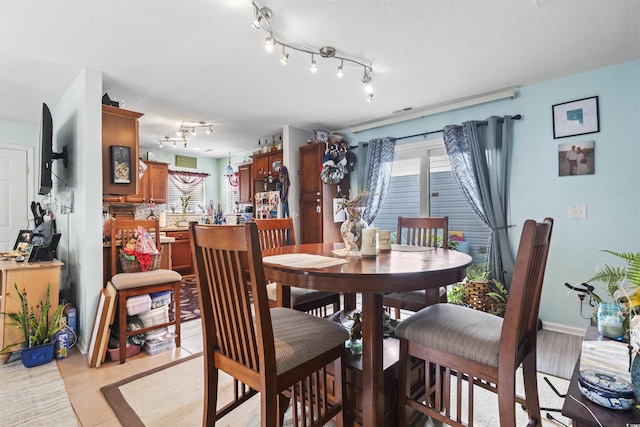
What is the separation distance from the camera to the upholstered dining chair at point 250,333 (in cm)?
108

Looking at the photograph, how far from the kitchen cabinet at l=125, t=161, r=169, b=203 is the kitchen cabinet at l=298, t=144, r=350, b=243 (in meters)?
2.70

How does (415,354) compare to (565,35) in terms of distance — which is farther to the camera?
(565,35)

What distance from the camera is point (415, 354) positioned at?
1387mm

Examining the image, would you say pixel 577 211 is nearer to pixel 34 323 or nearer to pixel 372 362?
pixel 372 362

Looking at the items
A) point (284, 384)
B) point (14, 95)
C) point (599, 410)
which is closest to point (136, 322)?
point (284, 384)

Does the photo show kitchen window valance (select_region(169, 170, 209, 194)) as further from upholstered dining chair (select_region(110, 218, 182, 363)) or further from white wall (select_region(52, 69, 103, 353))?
upholstered dining chair (select_region(110, 218, 182, 363))

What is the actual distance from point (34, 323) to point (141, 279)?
85cm

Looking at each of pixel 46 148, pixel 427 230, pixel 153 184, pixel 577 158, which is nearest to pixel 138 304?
A: pixel 46 148

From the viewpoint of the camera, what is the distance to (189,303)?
3773 mm

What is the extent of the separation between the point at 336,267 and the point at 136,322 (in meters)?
2.06

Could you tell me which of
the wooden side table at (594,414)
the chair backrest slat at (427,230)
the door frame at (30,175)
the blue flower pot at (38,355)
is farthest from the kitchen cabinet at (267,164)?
the wooden side table at (594,414)

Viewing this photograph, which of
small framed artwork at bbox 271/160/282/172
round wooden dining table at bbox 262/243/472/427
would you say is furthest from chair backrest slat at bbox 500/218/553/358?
small framed artwork at bbox 271/160/282/172

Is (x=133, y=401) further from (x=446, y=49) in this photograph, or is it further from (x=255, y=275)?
(x=446, y=49)

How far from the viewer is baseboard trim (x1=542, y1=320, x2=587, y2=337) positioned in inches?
107
